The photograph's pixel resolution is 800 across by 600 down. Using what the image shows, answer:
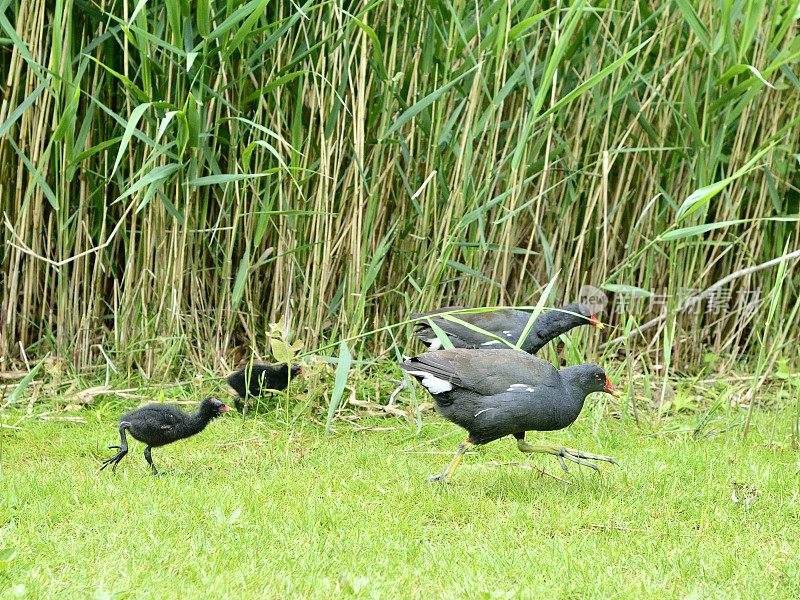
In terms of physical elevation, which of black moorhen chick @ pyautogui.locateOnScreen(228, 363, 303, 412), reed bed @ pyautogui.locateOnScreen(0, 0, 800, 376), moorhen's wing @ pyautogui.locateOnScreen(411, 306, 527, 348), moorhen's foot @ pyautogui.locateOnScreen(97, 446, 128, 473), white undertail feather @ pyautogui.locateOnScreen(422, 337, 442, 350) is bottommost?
moorhen's foot @ pyautogui.locateOnScreen(97, 446, 128, 473)

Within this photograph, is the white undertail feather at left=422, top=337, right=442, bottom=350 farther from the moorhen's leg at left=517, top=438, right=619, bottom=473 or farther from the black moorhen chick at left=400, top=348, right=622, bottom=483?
the moorhen's leg at left=517, top=438, right=619, bottom=473

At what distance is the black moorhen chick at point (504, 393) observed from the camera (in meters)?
3.49

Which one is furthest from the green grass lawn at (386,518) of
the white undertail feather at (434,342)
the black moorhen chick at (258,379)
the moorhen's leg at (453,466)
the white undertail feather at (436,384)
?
the white undertail feather at (434,342)

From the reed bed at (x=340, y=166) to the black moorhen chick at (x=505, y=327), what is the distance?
0.19 metres

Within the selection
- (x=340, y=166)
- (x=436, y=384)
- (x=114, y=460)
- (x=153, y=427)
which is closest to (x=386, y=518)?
(x=436, y=384)

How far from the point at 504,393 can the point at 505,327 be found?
1578 millimetres

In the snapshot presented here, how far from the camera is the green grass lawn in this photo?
8.59 ft

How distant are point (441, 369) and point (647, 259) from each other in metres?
2.42

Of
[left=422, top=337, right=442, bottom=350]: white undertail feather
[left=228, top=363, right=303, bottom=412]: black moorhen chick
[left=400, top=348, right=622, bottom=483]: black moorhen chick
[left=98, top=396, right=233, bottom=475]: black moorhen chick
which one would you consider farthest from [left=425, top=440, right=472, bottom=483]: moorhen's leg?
[left=422, top=337, right=442, bottom=350]: white undertail feather

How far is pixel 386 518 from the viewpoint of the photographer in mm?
3164

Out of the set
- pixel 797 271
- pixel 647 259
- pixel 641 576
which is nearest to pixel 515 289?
pixel 647 259

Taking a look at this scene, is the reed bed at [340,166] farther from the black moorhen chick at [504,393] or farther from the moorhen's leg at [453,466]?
the moorhen's leg at [453,466]

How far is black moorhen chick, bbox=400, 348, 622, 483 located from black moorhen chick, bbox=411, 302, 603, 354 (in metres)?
1.16

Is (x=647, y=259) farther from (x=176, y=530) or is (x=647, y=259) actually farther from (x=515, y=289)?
(x=176, y=530)
